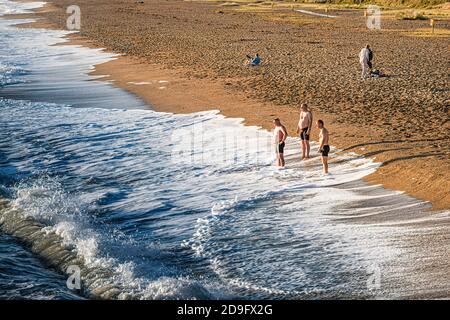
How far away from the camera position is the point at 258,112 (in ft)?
80.5

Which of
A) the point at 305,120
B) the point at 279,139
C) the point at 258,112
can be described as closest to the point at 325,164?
the point at 279,139

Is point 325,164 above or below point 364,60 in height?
below

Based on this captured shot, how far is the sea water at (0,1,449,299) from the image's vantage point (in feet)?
37.9

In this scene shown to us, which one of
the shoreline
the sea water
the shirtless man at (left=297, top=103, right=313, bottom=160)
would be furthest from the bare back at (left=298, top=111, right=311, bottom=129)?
the shoreline

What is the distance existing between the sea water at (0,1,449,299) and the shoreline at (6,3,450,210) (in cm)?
56

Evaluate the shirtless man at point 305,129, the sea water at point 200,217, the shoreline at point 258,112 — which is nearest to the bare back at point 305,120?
the shirtless man at point 305,129

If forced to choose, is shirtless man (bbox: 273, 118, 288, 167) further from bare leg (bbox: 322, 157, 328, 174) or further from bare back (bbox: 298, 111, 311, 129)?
bare leg (bbox: 322, 157, 328, 174)

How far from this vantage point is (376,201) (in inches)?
590

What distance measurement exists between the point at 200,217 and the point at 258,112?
10.3 m

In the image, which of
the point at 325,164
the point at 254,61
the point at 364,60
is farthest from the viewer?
the point at 254,61

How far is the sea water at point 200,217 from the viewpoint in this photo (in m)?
11.5

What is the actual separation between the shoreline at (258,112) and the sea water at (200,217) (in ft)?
1.84

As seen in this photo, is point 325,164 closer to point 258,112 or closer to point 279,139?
point 279,139

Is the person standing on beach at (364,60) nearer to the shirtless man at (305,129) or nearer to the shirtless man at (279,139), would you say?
the shirtless man at (305,129)
